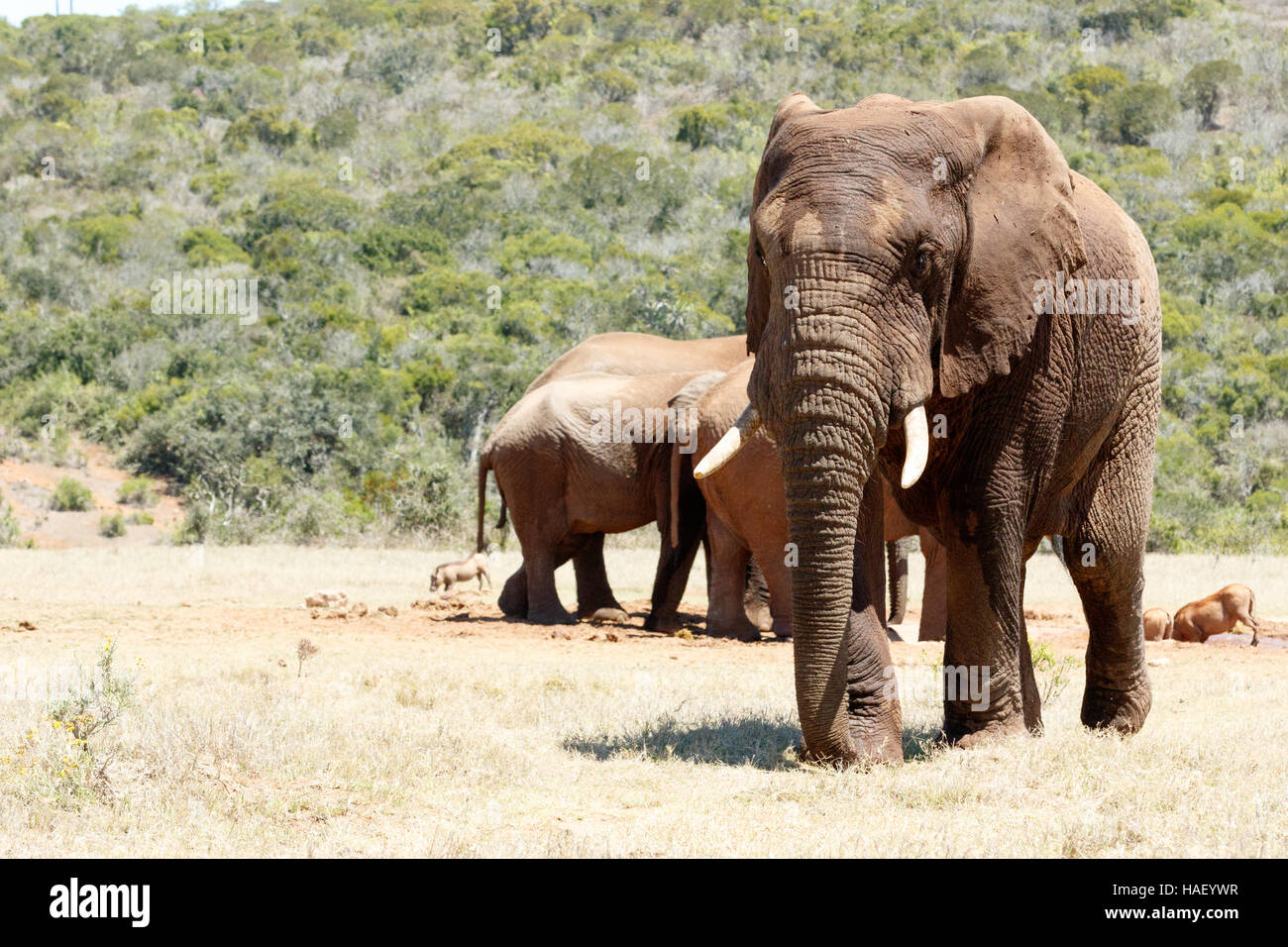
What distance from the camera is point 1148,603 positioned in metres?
14.8

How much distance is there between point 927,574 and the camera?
11734mm

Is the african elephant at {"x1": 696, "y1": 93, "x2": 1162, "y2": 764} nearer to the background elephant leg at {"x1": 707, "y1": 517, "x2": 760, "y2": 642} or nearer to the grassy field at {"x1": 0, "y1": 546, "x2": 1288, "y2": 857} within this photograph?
the grassy field at {"x1": 0, "y1": 546, "x2": 1288, "y2": 857}

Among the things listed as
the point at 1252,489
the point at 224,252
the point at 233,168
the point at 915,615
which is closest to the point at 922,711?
the point at 915,615

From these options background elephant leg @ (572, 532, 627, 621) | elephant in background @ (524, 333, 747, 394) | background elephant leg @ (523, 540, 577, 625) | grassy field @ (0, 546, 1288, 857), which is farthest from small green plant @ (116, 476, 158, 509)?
grassy field @ (0, 546, 1288, 857)

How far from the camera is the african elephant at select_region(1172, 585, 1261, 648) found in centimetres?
1216

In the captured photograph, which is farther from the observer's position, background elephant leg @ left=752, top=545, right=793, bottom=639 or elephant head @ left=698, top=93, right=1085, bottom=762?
background elephant leg @ left=752, top=545, right=793, bottom=639

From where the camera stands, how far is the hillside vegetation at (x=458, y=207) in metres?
27.5

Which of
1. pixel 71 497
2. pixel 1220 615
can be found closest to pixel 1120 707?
pixel 1220 615

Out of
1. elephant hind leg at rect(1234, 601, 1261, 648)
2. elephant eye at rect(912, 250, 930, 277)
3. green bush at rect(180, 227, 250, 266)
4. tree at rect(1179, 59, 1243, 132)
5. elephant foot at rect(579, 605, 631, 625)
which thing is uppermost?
tree at rect(1179, 59, 1243, 132)

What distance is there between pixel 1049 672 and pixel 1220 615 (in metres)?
3.23

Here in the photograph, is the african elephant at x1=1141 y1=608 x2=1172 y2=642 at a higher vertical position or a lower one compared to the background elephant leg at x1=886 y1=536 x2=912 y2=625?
lower

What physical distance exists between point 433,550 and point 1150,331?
13.7 meters

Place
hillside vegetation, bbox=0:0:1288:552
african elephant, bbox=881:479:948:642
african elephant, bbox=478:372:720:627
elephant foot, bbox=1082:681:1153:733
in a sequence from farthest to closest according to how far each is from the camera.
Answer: hillside vegetation, bbox=0:0:1288:552 < african elephant, bbox=478:372:720:627 < african elephant, bbox=881:479:948:642 < elephant foot, bbox=1082:681:1153:733

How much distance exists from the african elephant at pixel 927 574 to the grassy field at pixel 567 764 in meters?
0.75
